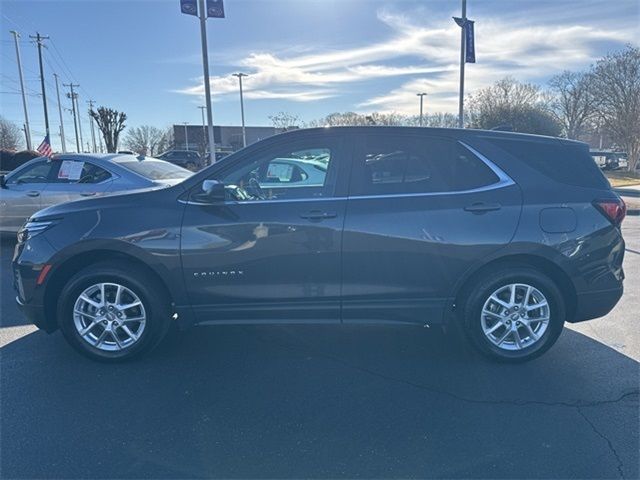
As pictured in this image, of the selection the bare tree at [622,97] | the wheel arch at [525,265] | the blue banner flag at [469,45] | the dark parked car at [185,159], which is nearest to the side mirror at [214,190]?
the wheel arch at [525,265]

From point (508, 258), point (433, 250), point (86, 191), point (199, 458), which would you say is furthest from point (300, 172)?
point (86, 191)

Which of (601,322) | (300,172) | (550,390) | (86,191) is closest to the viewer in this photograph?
(550,390)

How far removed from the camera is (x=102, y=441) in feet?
8.84

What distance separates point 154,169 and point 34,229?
3848 mm

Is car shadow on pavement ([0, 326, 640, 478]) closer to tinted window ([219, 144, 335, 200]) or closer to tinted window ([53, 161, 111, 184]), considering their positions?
tinted window ([219, 144, 335, 200])

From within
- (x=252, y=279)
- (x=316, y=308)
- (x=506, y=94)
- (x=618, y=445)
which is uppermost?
(x=506, y=94)

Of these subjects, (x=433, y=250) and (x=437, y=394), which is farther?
(x=433, y=250)

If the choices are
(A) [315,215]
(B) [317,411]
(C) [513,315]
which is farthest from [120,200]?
(C) [513,315]

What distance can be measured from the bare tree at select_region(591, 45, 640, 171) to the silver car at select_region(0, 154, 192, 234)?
1568 inches

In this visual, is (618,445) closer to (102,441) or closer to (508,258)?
(508,258)

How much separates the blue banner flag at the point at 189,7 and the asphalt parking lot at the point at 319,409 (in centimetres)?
1265

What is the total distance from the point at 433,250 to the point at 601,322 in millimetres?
2330

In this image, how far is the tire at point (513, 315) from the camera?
11.8 feet

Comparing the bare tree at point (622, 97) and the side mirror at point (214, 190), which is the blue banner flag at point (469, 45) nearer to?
Answer: the side mirror at point (214, 190)
